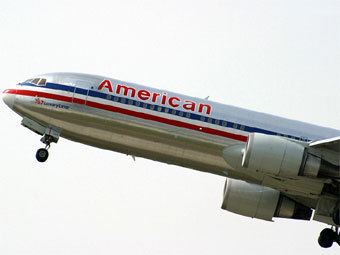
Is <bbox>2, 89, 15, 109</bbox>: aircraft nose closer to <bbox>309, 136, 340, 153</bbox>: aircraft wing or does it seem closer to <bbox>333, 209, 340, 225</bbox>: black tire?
<bbox>309, 136, 340, 153</bbox>: aircraft wing

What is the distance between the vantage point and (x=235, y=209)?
4125 centimetres

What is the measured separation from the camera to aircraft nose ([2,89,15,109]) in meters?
39.6

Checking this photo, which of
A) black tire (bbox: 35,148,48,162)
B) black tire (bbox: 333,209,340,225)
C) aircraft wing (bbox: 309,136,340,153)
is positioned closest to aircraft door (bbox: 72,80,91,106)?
black tire (bbox: 35,148,48,162)

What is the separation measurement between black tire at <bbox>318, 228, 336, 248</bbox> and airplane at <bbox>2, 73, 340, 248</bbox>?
1875mm

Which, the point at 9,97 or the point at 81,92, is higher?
the point at 81,92

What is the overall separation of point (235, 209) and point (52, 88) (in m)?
10.7

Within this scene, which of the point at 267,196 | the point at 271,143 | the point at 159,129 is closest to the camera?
the point at 271,143

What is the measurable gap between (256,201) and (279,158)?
656cm

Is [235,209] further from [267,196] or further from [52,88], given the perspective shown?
[52,88]

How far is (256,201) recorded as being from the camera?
41.1 meters

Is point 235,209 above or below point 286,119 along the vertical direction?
below

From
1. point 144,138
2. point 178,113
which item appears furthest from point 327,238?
point 144,138

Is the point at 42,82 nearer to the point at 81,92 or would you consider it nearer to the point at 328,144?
the point at 81,92

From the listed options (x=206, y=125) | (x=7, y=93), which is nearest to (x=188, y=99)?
(x=206, y=125)
